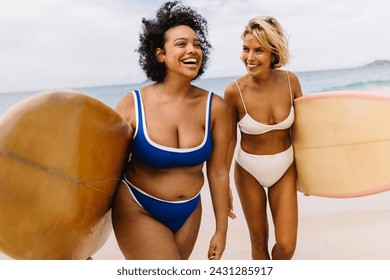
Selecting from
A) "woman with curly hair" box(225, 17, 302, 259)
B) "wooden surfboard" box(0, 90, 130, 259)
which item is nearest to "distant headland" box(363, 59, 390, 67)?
"woman with curly hair" box(225, 17, 302, 259)

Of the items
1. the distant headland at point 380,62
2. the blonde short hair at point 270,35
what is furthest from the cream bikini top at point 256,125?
the distant headland at point 380,62

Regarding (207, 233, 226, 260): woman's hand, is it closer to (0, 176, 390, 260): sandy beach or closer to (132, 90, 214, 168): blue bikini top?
(132, 90, 214, 168): blue bikini top

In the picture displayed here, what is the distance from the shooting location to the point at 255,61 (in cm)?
238

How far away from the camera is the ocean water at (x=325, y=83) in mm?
13898

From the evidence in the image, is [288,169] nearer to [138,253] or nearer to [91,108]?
[138,253]

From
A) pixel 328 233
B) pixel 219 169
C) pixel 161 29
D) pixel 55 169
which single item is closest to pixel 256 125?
pixel 219 169

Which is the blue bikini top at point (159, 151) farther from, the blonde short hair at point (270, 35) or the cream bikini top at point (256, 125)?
the blonde short hair at point (270, 35)

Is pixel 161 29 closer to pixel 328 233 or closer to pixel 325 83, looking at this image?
pixel 328 233

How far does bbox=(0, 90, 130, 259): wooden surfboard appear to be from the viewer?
1712mm

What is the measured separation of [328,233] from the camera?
142 inches

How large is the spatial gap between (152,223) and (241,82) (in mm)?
970

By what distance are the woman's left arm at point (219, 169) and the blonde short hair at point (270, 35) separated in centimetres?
49
